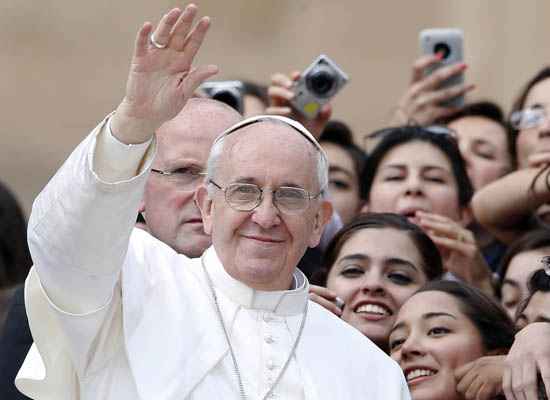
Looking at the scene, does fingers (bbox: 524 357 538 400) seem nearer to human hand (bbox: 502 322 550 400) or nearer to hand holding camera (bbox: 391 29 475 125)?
human hand (bbox: 502 322 550 400)

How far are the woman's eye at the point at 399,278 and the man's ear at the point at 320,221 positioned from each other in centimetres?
90

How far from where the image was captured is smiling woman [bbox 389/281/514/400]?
17.9 ft

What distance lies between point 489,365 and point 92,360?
1237 millimetres

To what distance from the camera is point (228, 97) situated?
6348mm

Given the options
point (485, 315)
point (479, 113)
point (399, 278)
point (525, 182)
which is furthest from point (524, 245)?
point (479, 113)

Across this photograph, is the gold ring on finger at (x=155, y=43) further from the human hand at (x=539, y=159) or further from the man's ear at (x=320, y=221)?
the human hand at (x=539, y=159)

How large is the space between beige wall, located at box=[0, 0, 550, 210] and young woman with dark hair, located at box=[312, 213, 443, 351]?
3.51 meters

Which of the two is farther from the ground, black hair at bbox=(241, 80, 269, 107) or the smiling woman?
black hair at bbox=(241, 80, 269, 107)

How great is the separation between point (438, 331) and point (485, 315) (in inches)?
5.8

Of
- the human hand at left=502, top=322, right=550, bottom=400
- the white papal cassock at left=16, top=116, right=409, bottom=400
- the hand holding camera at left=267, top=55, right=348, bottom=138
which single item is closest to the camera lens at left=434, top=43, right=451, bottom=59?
the hand holding camera at left=267, top=55, right=348, bottom=138

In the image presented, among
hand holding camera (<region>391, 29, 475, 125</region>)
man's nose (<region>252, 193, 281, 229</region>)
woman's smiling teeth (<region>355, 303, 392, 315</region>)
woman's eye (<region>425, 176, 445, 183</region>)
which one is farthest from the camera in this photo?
hand holding camera (<region>391, 29, 475, 125</region>)

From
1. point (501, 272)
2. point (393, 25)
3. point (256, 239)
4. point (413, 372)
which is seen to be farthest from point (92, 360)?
point (393, 25)

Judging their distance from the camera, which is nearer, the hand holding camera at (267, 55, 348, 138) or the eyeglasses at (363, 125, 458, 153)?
the hand holding camera at (267, 55, 348, 138)

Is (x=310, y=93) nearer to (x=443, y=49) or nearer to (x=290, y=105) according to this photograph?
(x=290, y=105)
